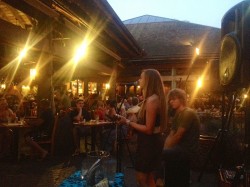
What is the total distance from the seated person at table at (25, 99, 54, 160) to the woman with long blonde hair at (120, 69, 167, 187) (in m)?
4.69

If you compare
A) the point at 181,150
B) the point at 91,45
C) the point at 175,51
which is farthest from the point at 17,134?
the point at 175,51

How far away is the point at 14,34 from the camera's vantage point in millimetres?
6246

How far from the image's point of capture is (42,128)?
779 cm

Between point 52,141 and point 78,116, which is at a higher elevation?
point 78,116

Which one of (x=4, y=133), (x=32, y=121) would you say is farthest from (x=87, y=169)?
(x=4, y=133)

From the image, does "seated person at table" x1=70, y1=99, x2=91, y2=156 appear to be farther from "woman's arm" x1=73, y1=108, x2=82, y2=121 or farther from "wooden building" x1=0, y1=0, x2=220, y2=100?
"wooden building" x1=0, y1=0, x2=220, y2=100

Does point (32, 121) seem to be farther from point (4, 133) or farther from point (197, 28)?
point (197, 28)

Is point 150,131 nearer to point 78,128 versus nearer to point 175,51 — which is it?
point 78,128

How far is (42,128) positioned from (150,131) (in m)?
5.10

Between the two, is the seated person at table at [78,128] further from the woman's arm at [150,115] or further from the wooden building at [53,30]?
the woman's arm at [150,115]

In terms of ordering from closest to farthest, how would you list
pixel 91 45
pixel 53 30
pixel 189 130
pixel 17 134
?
1. pixel 189 130
2. pixel 17 134
3. pixel 53 30
4. pixel 91 45

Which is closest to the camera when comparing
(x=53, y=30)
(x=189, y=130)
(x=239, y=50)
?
(x=239, y=50)

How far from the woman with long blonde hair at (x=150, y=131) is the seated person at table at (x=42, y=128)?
4695mm

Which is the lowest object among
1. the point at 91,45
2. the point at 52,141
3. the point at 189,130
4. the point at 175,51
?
the point at 52,141
